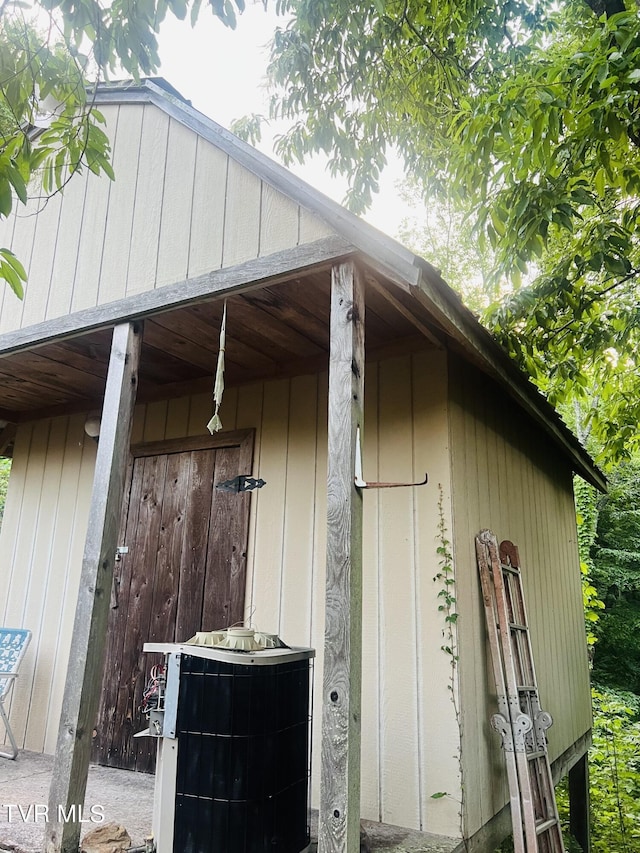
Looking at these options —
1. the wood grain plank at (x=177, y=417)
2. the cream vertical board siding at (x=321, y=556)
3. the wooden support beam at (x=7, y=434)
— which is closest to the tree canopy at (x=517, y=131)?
the cream vertical board siding at (x=321, y=556)

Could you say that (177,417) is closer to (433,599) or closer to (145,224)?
(145,224)

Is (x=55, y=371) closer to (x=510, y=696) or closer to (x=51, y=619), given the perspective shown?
(x=51, y=619)

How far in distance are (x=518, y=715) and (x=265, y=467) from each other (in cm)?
193

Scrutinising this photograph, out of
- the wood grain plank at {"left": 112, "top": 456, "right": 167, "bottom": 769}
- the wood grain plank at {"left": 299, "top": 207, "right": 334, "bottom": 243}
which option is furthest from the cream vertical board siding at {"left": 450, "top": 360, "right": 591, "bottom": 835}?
the wood grain plank at {"left": 112, "top": 456, "right": 167, "bottom": 769}

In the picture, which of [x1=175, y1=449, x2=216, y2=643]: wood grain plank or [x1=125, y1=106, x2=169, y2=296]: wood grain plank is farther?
[x1=175, y1=449, x2=216, y2=643]: wood grain plank

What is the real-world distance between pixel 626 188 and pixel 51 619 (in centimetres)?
447

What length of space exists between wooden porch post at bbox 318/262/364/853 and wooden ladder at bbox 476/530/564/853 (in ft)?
4.42

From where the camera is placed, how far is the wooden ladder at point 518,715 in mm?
3029

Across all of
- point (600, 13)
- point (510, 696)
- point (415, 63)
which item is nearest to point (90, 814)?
point (510, 696)

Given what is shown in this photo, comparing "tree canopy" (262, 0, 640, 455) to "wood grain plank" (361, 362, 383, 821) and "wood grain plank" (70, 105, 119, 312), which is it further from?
"wood grain plank" (70, 105, 119, 312)

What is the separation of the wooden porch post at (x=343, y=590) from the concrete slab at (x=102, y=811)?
0.66 m

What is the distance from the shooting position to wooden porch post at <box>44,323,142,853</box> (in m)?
2.34

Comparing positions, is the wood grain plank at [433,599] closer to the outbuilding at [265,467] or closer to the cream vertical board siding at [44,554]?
the outbuilding at [265,467]

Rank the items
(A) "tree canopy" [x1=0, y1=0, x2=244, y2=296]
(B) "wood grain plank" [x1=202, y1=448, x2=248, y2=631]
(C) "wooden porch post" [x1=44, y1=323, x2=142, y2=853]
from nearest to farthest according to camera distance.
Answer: (A) "tree canopy" [x1=0, y1=0, x2=244, y2=296] → (C) "wooden porch post" [x1=44, y1=323, x2=142, y2=853] → (B) "wood grain plank" [x1=202, y1=448, x2=248, y2=631]
